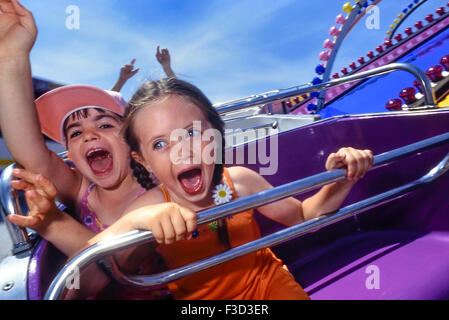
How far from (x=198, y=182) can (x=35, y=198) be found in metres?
0.30

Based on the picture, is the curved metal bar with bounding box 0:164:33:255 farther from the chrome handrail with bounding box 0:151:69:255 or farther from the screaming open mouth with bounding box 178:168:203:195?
the screaming open mouth with bounding box 178:168:203:195

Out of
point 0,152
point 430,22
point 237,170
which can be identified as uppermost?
point 430,22

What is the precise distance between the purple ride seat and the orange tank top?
A: 0.16 m

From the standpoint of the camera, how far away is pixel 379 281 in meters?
0.74

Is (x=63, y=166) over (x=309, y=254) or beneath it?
over

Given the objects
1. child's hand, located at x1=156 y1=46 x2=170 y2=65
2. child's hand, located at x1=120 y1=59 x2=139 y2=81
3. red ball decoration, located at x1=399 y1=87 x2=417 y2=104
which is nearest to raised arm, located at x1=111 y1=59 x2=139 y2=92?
child's hand, located at x1=120 y1=59 x2=139 y2=81

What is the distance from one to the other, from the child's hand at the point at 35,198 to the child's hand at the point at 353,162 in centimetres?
52

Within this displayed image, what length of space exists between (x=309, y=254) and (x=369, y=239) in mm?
205

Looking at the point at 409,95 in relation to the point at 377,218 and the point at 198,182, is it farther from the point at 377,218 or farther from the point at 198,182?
the point at 198,182

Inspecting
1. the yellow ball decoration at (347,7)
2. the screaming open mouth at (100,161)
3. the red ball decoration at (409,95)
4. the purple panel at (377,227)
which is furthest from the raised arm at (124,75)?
the yellow ball decoration at (347,7)

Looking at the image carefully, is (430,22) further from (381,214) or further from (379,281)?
(379,281)

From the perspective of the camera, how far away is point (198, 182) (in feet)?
2.15
